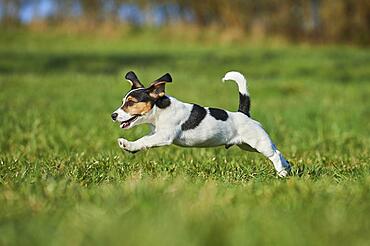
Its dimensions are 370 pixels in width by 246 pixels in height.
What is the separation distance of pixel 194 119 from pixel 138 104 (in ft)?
1.49

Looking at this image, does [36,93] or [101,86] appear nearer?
[36,93]

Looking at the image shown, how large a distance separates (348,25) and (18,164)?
29737 millimetres

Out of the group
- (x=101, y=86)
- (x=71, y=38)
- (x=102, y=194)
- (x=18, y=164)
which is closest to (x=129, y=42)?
(x=71, y=38)

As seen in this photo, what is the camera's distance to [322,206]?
3279 mm

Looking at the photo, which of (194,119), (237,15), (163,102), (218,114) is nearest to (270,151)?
(218,114)

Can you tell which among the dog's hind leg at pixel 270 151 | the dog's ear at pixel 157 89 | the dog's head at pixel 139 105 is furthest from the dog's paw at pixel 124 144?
the dog's hind leg at pixel 270 151

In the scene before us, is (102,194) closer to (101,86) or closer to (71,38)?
(101,86)

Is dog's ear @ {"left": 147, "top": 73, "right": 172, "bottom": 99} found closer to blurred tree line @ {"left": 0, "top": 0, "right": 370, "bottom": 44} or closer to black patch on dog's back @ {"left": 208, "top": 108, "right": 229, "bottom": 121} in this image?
black patch on dog's back @ {"left": 208, "top": 108, "right": 229, "bottom": 121}

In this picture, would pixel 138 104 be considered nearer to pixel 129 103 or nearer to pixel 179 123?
pixel 129 103

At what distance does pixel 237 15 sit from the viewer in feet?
115

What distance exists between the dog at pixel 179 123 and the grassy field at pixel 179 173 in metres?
0.25

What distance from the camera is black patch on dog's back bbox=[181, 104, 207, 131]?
4.78m

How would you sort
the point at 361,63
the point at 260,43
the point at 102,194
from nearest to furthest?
the point at 102,194 → the point at 361,63 → the point at 260,43

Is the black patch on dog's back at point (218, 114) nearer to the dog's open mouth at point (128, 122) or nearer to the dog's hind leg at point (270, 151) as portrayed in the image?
the dog's hind leg at point (270, 151)
